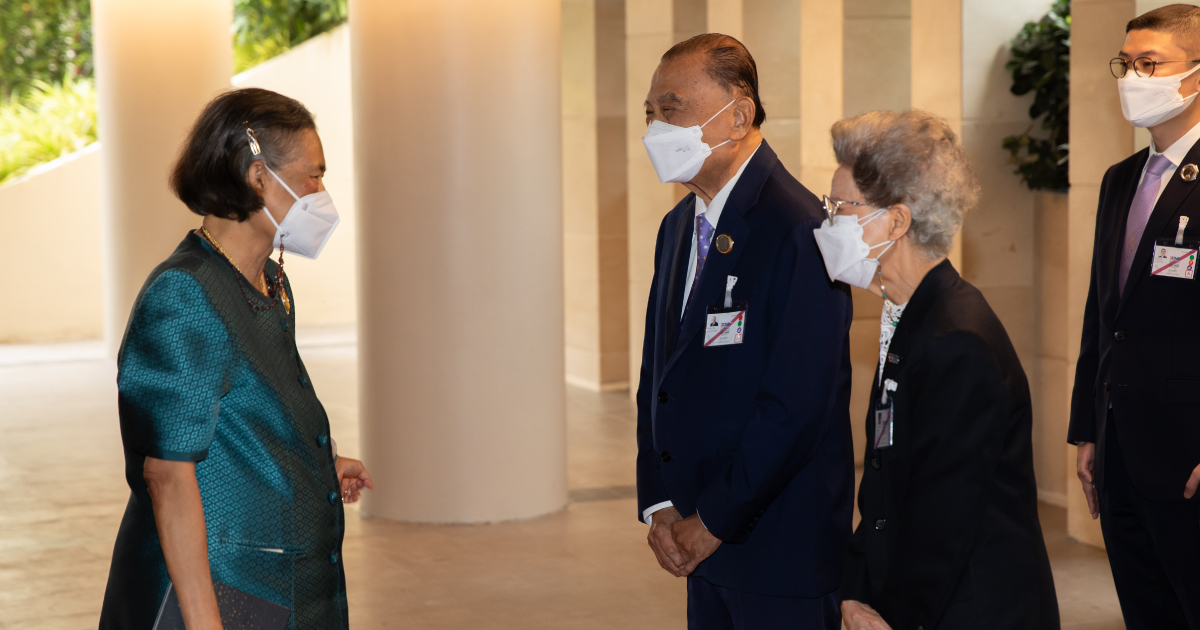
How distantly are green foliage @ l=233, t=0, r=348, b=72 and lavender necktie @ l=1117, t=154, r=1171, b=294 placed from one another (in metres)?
12.8

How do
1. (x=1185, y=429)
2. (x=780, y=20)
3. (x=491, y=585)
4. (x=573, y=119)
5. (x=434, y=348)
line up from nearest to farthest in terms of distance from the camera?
(x=1185, y=429), (x=491, y=585), (x=434, y=348), (x=780, y=20), (x=573, y=119)

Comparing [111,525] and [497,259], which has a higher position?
[497,259]

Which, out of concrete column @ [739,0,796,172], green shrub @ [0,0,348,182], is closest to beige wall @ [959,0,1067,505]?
concrete column @ [739,0,796,172]

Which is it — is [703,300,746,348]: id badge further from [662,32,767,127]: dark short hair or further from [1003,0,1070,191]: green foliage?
[1003,0,1070,191]: green foliage

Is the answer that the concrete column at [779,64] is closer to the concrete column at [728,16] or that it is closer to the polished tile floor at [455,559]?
the concrete column at [728,16]

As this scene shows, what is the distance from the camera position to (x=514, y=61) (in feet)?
19.5

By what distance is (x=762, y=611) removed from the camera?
2.76 meters

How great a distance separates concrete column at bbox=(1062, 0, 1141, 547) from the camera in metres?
5.27

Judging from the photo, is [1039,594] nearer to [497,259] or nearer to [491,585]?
[491,585]

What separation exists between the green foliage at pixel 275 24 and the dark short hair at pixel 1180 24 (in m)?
12.8

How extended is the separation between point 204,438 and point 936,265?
4.42 feet

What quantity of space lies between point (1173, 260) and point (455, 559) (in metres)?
3.28

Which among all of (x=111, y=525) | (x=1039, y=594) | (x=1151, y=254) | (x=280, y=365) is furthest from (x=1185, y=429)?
(x=111, y=525)

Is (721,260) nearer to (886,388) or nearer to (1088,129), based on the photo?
(886,388)
